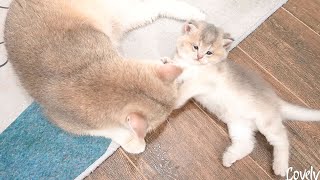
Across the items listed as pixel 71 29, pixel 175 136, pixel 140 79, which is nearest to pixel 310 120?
pixel 175 136

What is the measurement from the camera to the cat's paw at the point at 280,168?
6.09ft

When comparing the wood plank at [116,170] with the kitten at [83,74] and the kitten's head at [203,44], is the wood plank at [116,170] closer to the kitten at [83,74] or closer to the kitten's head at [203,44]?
the kitten at [83,74]

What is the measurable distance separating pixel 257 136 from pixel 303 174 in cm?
28

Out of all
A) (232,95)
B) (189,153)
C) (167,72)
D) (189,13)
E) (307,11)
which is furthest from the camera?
(307,11)

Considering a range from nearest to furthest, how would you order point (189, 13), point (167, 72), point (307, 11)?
point (167, 72)
point (189, 13)
point (307, 11)

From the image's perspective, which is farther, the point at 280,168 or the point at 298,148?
the point at 298,148

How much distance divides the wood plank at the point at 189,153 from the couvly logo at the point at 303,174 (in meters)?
0.11

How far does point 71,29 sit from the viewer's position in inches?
69.9

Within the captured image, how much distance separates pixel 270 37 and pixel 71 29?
3.77 feet

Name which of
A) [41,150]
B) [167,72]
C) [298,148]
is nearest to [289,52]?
[298,148]

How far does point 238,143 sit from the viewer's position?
1909mm

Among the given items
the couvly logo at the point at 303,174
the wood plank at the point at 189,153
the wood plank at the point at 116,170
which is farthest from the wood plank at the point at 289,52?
the wood plank at the point at 116,170

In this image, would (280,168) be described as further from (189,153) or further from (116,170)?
(116,170)

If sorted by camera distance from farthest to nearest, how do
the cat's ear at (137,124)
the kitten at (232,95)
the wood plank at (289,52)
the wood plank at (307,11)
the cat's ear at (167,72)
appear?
1. the wood plank at (307,11)
2. the wood plank at (289,52)
3. the kitten at (232,95)
4. the cat's ear at (167,72)
5. the cat's ear at (137,124)
